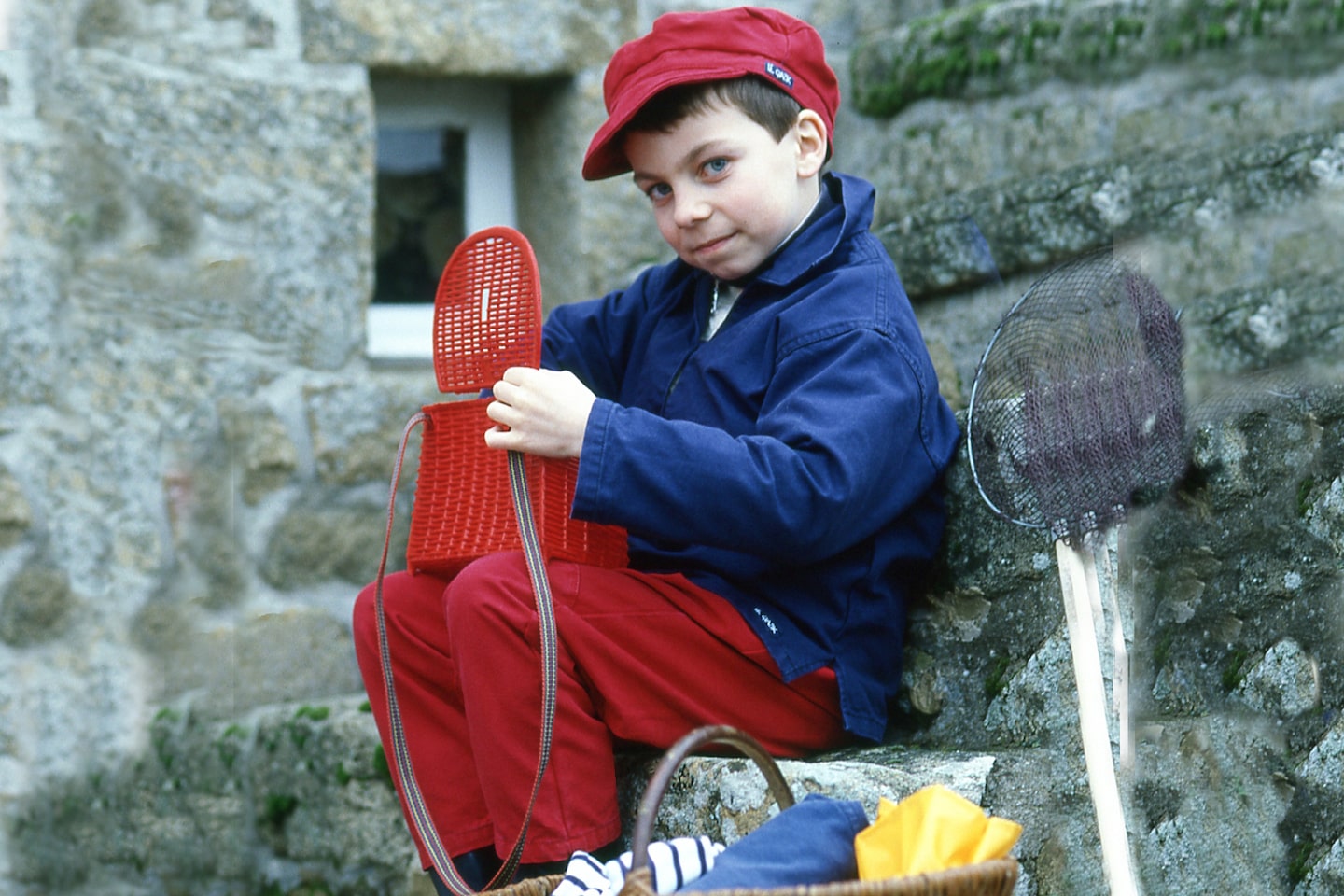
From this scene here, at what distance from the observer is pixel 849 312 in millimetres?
2117

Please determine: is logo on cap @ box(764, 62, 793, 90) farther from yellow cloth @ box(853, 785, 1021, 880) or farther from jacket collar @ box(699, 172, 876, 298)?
yellow cloth @ box(853, 785, 1021, 880)

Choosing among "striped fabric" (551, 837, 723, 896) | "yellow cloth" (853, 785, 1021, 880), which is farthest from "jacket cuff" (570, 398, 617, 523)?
"yellow cloth" (853, 785, 1021, 880)

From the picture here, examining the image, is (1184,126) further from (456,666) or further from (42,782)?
(42,782)

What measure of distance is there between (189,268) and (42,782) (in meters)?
1.11

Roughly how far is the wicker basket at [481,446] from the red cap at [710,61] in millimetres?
281

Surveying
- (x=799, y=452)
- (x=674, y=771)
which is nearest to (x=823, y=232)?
(x=799, y=452)

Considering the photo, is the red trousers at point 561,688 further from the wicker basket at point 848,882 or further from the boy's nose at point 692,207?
the boy's nose at point 692,207

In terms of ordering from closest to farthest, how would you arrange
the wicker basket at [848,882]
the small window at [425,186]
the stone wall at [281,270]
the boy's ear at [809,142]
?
the wicker basket at [848,882], the boy's ear at [809,142], the stone wall at [281,270], the small window at [425,186]

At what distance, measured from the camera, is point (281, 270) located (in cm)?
329

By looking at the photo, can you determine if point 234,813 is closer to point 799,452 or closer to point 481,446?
point 481,446

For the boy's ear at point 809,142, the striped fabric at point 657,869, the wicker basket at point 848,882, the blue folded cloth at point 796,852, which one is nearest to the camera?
the wicker basket at point 848,882

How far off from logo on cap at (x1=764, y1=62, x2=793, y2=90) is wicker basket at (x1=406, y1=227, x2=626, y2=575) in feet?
1.54

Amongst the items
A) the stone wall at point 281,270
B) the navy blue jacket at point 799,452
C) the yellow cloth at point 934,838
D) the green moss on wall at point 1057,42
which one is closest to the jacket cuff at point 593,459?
the navy blue jacket at point 799,452

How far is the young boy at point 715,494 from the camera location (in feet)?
6.40
